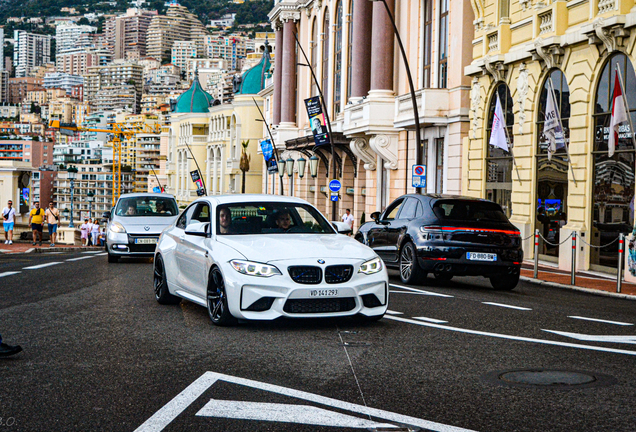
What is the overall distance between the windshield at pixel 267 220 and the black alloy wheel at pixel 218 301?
780 millimetres

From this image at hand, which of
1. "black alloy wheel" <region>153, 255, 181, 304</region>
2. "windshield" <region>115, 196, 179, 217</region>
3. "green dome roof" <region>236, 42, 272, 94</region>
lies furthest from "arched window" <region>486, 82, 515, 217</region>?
"green dome roof" <region>236, 42, 272, 94</region>

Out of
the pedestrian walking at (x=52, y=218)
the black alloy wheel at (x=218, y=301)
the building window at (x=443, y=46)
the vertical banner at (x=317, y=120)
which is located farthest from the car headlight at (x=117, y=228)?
the vertical banner at (x=317, y=120)

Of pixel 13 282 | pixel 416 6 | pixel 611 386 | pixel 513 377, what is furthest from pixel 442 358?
pixel 416 6

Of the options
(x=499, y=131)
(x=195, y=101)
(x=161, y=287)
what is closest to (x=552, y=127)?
(x=499, y=131)

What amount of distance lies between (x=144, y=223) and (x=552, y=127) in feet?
33.1

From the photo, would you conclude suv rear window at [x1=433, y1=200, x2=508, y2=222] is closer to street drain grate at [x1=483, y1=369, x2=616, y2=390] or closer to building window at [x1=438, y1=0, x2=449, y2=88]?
street drain grate at [x1=483, y1=369, x2=616, y2=390]

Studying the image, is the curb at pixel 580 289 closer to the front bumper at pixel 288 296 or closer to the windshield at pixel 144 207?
the front bumper at pixel 288 296

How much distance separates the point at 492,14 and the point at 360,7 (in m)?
16.9

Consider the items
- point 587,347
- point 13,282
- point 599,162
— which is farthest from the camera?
point 599,162

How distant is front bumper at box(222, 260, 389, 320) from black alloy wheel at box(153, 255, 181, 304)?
2.49m

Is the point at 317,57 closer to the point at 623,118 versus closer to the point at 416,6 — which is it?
the point at 416,6

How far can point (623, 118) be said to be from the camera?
19391mm

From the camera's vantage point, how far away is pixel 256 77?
329ft

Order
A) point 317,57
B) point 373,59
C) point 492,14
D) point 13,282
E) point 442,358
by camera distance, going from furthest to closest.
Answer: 1. point 317,57
2. point 373,59
3. point 492,14
4. point 13,282
5. point 442,358
